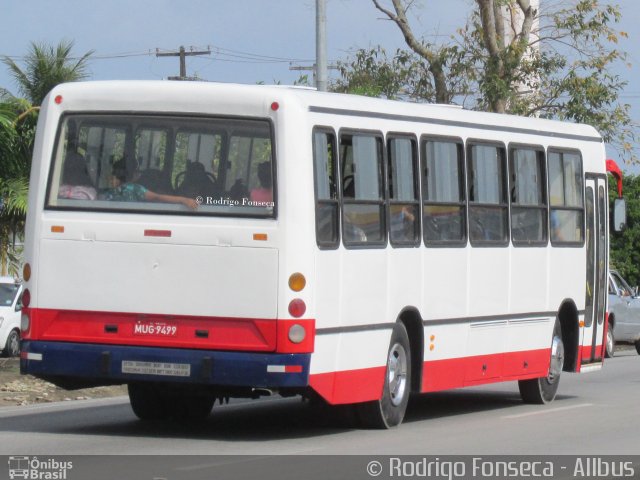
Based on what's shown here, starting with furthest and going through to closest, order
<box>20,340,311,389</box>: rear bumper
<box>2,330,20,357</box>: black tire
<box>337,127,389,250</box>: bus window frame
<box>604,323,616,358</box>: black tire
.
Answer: <box>604,323,616,358</box>: black tire
<box>2,330,20,357</box>: black tire
<box>337,127,389,250</box>: bus window frame
<box>20,340,311,389</box>: rear bumper

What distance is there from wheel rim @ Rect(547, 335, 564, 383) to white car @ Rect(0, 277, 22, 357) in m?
12.4

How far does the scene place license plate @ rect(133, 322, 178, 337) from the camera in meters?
13.2

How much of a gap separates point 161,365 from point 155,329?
32 cm

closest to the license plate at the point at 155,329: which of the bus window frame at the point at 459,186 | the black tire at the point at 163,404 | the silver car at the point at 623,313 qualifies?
the black tire at the point at 163,404

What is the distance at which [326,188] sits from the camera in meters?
13.6

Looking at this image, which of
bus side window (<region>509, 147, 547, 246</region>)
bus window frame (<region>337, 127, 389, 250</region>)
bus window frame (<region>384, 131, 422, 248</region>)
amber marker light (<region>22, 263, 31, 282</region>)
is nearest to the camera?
amber marker light (<region>22, 263, 31, 282</region>)

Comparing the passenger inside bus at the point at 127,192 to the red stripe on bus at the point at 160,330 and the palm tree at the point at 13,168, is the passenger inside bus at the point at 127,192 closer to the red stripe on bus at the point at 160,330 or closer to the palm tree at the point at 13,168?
the red stripe on bus at the point at 160,330

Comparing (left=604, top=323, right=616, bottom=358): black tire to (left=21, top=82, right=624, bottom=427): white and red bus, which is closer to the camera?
(left=21, top=82, right=624, bottom=427): white and red bus

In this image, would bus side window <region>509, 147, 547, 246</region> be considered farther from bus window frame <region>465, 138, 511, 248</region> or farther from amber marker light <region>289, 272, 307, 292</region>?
amber marker light <region>289, 272, 307, 292</region>

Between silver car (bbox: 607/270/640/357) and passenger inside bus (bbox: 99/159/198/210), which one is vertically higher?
passenger inside bus (bbox: 99/159/198/210)

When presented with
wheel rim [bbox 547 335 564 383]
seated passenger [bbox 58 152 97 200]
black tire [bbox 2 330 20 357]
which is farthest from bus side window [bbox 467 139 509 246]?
black tire [bbox 2 330 20 357]

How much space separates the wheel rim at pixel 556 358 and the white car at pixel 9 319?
12.4m

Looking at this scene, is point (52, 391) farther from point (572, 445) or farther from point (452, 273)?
point (572, 445)
